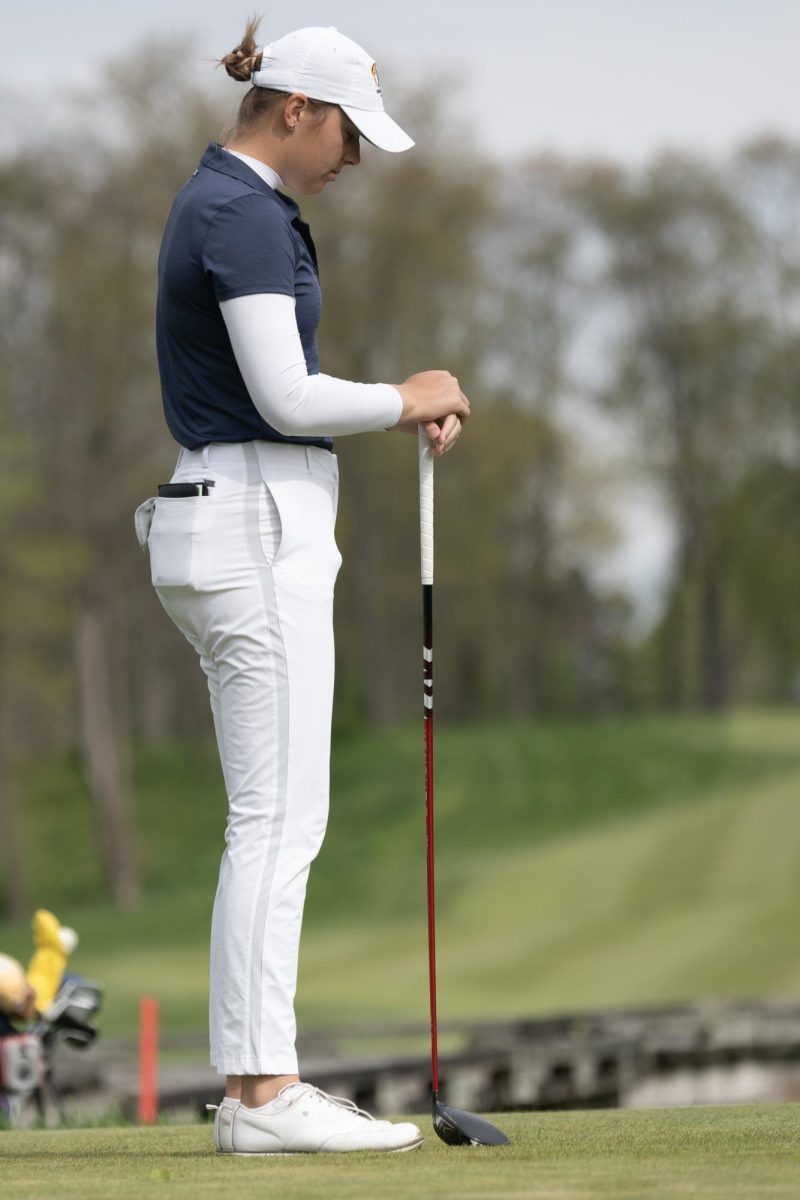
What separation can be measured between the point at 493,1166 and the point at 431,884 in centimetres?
68

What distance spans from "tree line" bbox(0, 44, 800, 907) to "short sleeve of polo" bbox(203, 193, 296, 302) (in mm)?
28496

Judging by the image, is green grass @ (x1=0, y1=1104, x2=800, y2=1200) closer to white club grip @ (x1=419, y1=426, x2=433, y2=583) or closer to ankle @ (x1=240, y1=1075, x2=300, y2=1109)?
ankle @ (x1=240, y1=1075, x2=300, y2=1109)

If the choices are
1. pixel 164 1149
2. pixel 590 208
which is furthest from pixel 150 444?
pixel 164 1149

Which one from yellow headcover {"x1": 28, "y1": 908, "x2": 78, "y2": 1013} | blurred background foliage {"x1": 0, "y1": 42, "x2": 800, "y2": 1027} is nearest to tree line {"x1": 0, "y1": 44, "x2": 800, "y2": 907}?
blurred background foliage {"x1": 0, "y1": 42, "x2": 800, "y2": 1027}

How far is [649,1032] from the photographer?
19.8 meters

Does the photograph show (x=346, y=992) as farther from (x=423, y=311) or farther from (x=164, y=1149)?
(x=164, y=1149)

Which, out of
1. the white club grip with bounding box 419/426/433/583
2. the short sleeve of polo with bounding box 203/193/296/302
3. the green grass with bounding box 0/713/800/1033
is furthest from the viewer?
the green grass with bounding box 0/713/800/1033

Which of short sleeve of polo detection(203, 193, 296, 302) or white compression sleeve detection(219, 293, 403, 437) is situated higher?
short sleeve of polo detection(203, 193, 296, 302)

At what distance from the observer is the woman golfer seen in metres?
3.84

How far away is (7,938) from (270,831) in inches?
1158

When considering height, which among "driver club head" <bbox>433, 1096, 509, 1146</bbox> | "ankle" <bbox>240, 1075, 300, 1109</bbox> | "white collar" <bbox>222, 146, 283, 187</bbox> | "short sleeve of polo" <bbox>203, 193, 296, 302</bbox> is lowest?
"driver club head" <bbox>433, 1096, 509, 1146</bbox>

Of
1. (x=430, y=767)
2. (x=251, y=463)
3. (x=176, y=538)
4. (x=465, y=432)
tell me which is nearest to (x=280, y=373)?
(x=251, y=463)

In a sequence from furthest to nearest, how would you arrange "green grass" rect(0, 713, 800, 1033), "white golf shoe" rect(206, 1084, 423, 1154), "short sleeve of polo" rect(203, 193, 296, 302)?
"green grass" rect(0, 713, 800, 1033)
"short sleeve of polo" rect(203, 193, 296, 302)
"white golf shoe" rect(206, 1084, 423, 1154)

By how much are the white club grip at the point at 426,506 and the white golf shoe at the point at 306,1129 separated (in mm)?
1084
